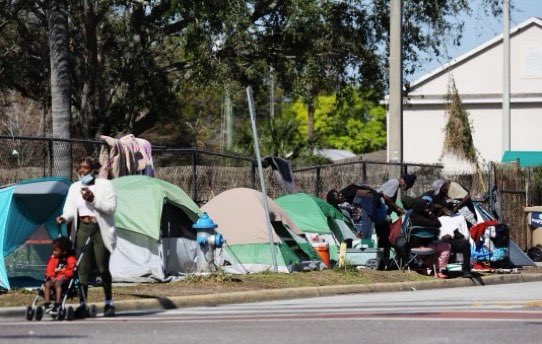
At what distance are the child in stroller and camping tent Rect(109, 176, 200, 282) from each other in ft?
16.3

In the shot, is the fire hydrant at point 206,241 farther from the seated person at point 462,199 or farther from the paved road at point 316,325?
the seated person at point 462,199

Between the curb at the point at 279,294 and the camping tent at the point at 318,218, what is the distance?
2.56 meters

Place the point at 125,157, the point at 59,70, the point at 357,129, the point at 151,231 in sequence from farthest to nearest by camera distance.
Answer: the point at 357,129 < the point at 59,70 < the point at 125,157 < the point at 151,231

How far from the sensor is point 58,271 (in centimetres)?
1304

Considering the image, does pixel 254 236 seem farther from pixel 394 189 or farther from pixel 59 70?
pixel 59 70

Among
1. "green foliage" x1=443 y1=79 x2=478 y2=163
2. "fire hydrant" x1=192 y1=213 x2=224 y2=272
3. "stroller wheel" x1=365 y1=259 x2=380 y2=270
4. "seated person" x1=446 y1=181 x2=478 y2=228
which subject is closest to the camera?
"fire hydrant" x1=192 y1=213 x2=224 y2=272

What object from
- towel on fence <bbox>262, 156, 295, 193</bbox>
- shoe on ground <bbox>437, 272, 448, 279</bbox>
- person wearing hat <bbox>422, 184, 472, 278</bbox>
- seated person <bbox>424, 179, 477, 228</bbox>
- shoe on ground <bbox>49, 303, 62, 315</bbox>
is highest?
towel on fence <bbox>262, 156, 295, 193</bbox>

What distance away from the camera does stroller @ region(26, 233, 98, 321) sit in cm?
1273

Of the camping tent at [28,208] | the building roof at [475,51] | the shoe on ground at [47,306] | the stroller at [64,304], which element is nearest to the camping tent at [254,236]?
the camping tent at [28,208]

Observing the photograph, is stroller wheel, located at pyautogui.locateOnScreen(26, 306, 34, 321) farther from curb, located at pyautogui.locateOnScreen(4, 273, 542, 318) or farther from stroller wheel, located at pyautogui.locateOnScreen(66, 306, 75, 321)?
curb, located at pyautogui.locateOnScreen(4, 273, 542, 318)

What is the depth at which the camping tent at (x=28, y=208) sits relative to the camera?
1647 centimetres

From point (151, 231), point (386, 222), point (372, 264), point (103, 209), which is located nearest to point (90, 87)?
point (386, 222)

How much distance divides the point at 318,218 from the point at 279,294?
5613 mm

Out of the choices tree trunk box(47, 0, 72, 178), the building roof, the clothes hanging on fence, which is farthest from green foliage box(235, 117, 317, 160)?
the clothes hanging on fence
